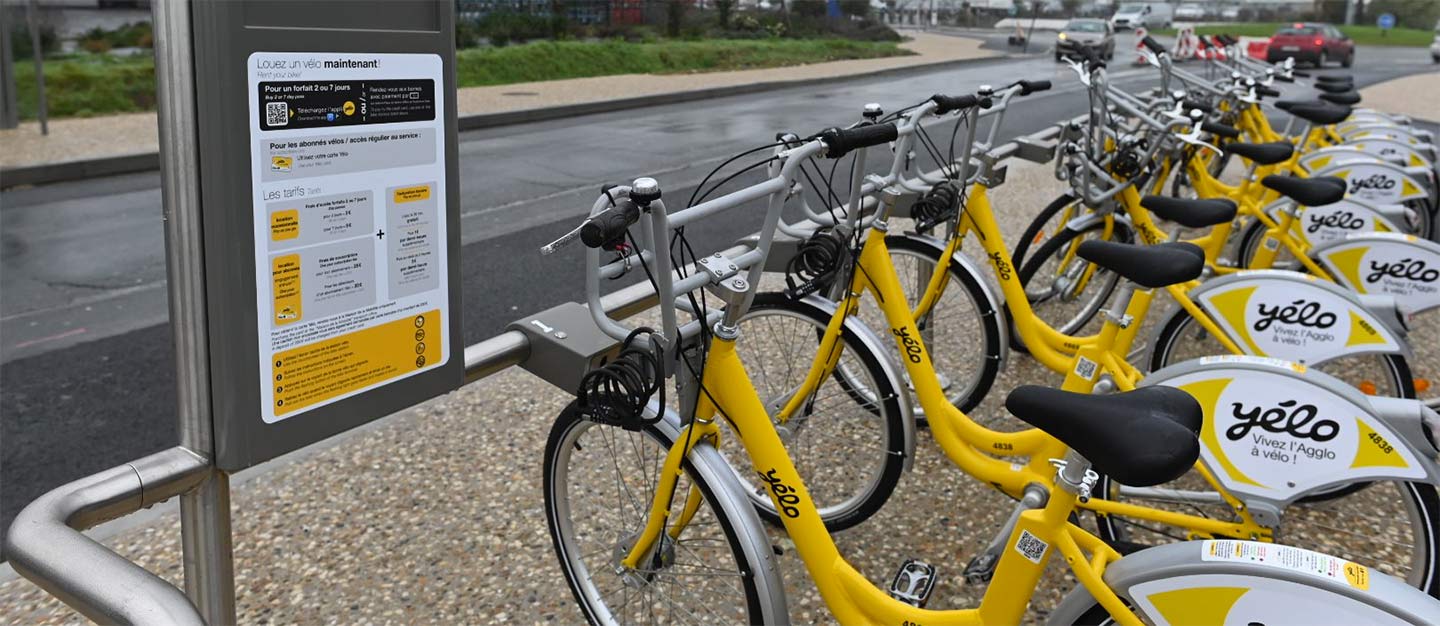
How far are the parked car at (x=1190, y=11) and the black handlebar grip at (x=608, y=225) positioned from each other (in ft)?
180

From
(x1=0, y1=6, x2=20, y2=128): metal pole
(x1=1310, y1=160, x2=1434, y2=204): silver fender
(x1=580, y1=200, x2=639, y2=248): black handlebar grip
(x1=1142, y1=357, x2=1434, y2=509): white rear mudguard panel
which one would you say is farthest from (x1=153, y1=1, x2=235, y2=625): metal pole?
(x1=0, y1=6, x2=20, y2=128): metal pole

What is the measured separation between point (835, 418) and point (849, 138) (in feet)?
4.18

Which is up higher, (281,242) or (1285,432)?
(281,242)

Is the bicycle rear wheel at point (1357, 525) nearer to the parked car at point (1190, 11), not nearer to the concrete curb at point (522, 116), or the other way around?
the concrete curb at point (522, 116)

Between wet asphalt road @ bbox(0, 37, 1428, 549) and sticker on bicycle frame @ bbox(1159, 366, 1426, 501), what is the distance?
133 inches

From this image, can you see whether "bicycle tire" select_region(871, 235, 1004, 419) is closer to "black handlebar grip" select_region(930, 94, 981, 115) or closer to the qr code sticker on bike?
"black handlebar grip" select_region(930, 94, 981, 115)

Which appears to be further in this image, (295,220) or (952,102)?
(952,102)

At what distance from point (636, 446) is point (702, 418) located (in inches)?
15.3

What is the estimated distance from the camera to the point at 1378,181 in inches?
223

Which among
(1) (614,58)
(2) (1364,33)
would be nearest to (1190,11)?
(2) (1364,33)

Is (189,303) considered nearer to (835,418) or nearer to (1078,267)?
(835,418)

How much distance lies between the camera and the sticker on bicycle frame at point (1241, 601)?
173cm

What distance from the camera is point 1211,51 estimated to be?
8992mm

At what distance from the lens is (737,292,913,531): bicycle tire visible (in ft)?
9.99
